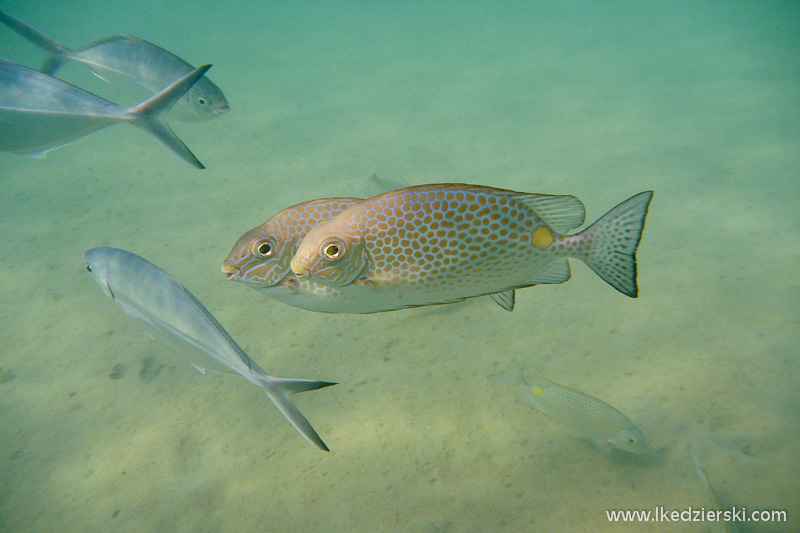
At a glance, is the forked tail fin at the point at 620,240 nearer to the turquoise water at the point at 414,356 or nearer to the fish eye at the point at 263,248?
the fish eye at the point at 263,248

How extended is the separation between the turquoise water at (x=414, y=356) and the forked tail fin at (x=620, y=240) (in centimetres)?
153

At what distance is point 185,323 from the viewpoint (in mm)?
1771

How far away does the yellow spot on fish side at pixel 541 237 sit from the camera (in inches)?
62.2

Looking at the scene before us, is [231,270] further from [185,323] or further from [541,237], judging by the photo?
[541,237]

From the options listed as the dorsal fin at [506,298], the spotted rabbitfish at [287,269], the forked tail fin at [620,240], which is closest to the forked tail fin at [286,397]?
the spotted rabbitfish at [287,269]

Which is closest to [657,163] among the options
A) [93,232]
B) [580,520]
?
[580,520]

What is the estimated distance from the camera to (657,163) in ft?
22.5

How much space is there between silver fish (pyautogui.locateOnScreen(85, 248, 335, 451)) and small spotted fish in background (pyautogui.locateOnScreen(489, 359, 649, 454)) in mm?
1641

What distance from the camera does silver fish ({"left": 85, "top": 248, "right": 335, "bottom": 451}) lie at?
1.66m

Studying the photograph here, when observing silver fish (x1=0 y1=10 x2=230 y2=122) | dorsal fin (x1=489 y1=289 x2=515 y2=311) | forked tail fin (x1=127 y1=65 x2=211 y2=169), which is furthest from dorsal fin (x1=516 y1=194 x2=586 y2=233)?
silver fish (x1=0 y1=10 x2=230 y2=122)

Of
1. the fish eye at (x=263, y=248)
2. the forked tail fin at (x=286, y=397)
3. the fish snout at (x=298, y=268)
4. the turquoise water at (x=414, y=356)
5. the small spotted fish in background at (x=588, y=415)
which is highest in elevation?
the fish snout at (x=298, y=268)

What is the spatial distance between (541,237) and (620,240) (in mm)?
353

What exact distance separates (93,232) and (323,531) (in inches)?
251

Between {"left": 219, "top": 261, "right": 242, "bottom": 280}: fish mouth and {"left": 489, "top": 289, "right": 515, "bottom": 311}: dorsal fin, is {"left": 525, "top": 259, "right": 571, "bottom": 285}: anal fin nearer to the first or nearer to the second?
{"left": 489, "top": 289, "right": 515, "bottom": 311}: dorsal fin
